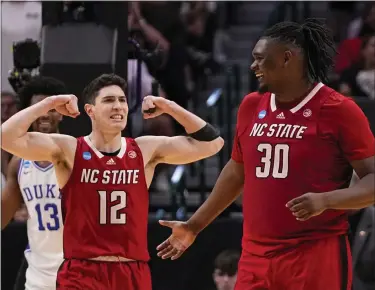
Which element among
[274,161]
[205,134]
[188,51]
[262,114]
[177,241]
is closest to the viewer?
[274,161]

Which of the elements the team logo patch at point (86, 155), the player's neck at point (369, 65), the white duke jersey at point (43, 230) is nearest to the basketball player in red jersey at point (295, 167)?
the team logo patch at point (86, 155)

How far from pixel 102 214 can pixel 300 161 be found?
4.61 feet

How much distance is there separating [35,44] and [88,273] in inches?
87.0

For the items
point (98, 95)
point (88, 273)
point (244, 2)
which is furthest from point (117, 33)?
point (244, 2)

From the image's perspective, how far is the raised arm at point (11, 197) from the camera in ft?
23.7

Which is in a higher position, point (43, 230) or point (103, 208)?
point (103, 208)

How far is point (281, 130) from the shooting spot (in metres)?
5.27

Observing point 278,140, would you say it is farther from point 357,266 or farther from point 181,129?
point 181,129

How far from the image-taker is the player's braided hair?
5410 millimetres

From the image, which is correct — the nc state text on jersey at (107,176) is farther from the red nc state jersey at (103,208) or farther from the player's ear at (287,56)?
the player's ear at (287,56)

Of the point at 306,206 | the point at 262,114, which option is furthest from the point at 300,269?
the point at 262,114

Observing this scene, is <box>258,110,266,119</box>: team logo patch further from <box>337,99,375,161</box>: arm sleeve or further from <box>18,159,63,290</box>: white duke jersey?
<box>18,159,63,290</box>: white duke jersey

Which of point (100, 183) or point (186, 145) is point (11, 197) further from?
point (186, 145)

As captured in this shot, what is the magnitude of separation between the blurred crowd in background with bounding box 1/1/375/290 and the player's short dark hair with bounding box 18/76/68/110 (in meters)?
0.22
